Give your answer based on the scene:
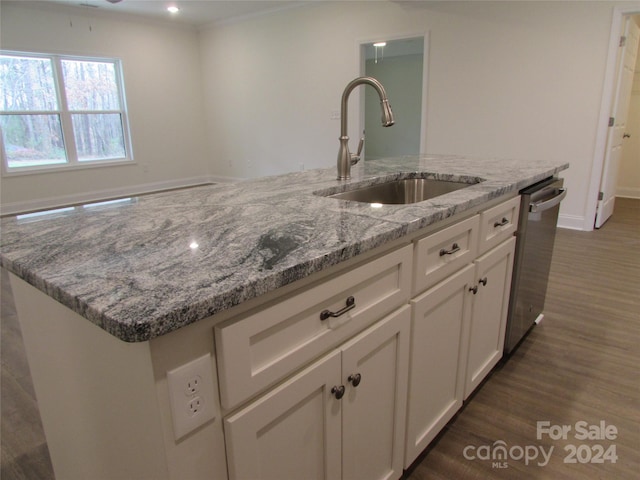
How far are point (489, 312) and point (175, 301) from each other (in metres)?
1.48

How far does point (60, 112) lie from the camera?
5.90m

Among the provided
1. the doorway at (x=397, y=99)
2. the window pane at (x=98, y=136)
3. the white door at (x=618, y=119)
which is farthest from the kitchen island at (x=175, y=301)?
the doorway at (x=397, y=99)

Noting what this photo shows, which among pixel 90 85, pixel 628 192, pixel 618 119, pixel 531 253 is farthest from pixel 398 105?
pixel 531 253

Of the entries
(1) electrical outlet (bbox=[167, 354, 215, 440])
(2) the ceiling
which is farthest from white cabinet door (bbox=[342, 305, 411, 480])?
(2) the ceiling

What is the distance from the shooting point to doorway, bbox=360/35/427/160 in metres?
8.86

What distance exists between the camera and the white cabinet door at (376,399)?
106 cm

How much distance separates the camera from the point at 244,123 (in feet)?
23.5

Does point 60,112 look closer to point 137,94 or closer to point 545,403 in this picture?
point 137,94

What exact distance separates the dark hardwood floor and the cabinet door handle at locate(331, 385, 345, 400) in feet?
2.17

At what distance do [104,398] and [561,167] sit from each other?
2.36 meters

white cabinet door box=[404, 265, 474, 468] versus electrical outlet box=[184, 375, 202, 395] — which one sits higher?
electrical outlet box=[184, 375, 202, 395]

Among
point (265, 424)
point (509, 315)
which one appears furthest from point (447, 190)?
point (265, 424)

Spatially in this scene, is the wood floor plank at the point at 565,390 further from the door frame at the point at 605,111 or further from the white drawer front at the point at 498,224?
the door frame at the point at 605,111

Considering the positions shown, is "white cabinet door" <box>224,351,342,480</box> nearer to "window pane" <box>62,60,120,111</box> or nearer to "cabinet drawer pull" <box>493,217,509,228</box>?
"cabinet drawer pull" <box>493,217,509,228</box>
